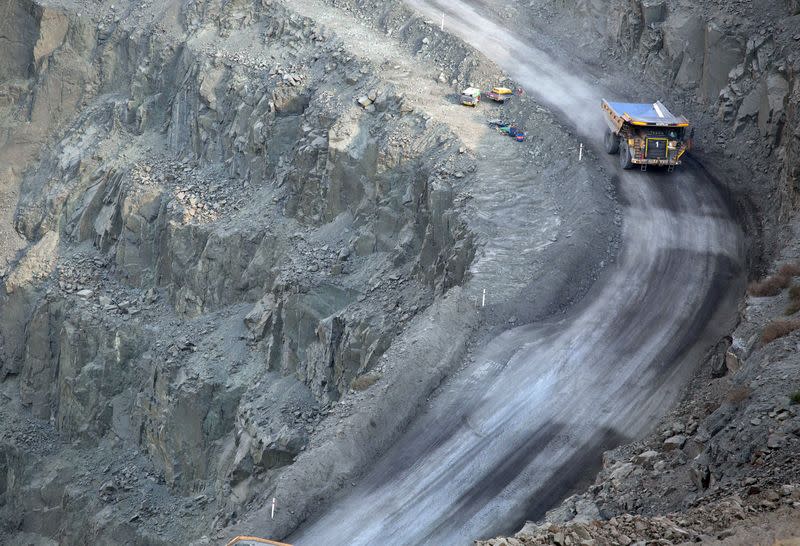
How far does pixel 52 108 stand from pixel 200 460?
75.0 ft

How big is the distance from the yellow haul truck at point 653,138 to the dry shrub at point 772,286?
8378mm

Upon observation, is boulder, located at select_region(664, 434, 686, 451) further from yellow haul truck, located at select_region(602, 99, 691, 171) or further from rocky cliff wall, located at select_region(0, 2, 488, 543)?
yellow haul truck, located at select_region(602, 99, 691, 171)

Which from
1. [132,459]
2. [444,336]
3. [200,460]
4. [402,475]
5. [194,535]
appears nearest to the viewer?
[402,475]

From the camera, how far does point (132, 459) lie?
3656cm

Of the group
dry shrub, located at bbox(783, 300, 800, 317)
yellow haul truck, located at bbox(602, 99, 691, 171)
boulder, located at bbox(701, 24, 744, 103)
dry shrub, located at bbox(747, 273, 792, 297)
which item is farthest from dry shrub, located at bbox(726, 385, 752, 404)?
boulder, located at bbox(701, 24, 744, 103)

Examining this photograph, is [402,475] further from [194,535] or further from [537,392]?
[194,535]

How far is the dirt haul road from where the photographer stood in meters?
18.9

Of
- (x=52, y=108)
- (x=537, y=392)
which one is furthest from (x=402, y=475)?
(x=52, y=108)

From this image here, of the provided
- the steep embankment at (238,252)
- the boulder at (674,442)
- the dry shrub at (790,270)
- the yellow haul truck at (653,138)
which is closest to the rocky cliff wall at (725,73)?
the yellow haul truck at (653,138)

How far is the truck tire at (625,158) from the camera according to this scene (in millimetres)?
28859

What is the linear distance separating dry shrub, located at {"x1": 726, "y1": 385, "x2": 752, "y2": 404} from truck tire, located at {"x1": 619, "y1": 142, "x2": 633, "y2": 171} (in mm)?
13289

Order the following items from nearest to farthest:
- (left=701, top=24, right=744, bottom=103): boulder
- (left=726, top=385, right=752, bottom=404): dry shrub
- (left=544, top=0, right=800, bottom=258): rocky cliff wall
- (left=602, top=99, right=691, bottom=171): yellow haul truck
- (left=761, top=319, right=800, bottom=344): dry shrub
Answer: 1. (left=726, top=385, right=752, bottom=404): dry shrub
2. (left=761, top=319, right=800, bottom=344): dry shrub
3. (left=544, top=0, right=800, bottom=258): rocky cliff wall
4. (left=602, top=99, right=691, bottom=171): yellow haul truck
5. (left=701, top=24, right=744, bottom=103): boulder

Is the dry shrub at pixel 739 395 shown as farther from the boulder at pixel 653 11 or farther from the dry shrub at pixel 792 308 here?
the boulder at pixel 653 11

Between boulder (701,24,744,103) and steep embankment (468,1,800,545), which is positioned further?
boulder (701,24,744,103)
